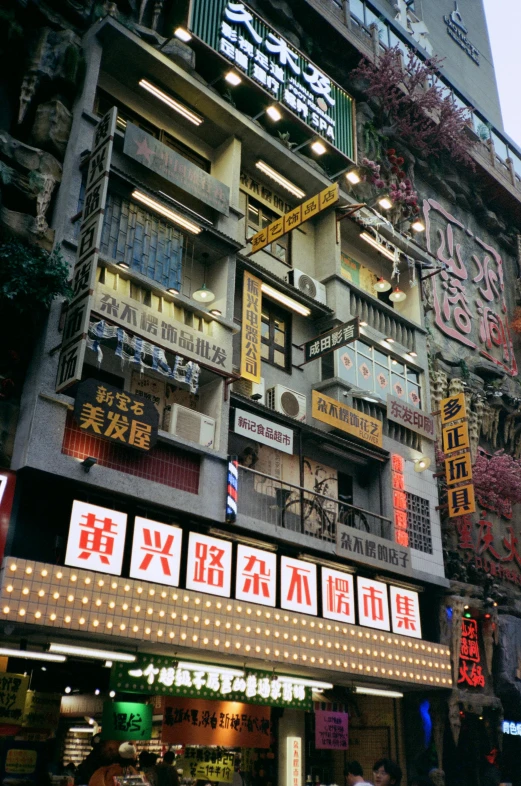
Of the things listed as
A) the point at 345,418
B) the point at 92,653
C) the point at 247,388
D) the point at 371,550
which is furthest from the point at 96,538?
the point at 345,418

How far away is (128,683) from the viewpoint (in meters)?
12.7

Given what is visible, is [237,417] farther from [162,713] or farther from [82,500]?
[162,713]

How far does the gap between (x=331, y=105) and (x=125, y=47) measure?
7.85 meters

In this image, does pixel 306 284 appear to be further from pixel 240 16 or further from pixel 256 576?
pixel 256 576

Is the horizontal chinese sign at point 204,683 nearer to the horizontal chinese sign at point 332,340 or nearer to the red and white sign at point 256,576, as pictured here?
the red and white sign at point 256,576

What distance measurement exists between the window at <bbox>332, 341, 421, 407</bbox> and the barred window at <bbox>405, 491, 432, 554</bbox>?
9.95 ft

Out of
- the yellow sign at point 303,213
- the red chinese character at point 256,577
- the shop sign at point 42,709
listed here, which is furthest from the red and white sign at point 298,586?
the yellow sign at point 303,213

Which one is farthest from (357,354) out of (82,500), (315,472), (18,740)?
(18,740)

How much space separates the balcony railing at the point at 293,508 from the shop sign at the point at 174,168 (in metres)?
6.64

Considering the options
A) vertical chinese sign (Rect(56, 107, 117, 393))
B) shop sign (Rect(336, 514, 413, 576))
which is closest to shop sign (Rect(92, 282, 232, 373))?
vertical chinese sign (Rect(56, 107, 117, 393))

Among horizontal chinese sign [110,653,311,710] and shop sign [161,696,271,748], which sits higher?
horizontal chinese sign [110,653,311,710]

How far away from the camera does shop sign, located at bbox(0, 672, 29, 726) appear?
11836mm

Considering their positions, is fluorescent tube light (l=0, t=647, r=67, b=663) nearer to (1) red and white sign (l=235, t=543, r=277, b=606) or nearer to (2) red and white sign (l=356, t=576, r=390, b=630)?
(1) red and white sign (l=235, t=543, r=277, b=606)

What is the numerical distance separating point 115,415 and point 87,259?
10.1ft
